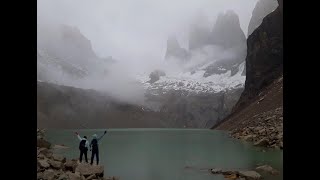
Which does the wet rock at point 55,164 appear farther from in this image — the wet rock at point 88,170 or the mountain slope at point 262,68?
the mountain slope at point 262,68

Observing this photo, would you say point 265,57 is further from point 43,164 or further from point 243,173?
point 43,164

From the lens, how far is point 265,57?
15075 cm

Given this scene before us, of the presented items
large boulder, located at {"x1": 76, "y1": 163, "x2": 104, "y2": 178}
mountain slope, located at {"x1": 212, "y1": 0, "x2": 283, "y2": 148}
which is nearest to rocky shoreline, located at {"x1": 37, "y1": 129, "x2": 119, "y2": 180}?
large boulder, located at {"x1": 76, "y1": 163, "x2": 104, "y2": 178}

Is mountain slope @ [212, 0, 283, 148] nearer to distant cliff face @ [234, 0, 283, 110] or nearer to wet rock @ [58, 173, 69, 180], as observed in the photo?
distant cliff face @ [234, 0, 283, 110]

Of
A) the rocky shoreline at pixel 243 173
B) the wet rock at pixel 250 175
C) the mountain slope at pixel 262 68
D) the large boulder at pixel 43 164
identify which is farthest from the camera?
the mountain slope at pixel 262 68

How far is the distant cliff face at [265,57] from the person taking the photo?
473 ft

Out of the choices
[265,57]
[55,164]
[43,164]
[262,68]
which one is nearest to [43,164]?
[43,164]

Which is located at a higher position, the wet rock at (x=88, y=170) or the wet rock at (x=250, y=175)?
the wet rock at (x=88, y=170)

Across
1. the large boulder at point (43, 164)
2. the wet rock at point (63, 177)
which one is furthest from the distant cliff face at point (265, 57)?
the wet rock at point (63, 177)
